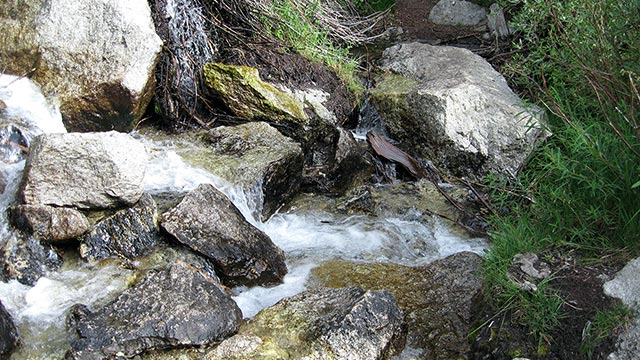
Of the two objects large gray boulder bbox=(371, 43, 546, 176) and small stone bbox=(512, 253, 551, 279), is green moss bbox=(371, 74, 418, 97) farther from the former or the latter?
small stone bbox=(512, 253, 551, 279)

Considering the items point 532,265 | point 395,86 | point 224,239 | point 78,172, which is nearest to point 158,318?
point 224,239

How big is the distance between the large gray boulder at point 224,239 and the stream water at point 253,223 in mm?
96

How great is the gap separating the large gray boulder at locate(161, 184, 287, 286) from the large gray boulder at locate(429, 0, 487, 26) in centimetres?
560

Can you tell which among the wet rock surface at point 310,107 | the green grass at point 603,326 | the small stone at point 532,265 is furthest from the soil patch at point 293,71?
the green grass at point 603,326

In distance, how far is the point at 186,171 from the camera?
5.04 m

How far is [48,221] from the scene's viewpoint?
389cm

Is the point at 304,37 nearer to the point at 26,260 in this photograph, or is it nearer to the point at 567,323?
the point at 26,260

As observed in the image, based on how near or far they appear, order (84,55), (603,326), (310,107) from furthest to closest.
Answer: (310,107) < (84,55) < (603,326)

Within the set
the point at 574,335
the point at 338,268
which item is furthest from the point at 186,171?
the point at 574,335

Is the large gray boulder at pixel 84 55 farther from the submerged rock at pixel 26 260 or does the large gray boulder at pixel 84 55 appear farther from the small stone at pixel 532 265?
the small stone at pixel 532 265

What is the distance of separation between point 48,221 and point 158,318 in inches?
38.9

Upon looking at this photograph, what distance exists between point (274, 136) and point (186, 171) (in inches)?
32.2

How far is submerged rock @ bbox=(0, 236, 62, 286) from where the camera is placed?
3.78m

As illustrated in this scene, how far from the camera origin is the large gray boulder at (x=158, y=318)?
3324 millimetres
